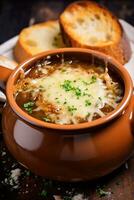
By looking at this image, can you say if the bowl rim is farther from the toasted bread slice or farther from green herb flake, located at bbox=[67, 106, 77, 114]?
the toasted bread slice

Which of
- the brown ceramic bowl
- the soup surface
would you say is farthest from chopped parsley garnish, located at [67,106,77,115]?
the brown ceramic bowl

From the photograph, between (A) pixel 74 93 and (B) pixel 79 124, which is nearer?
(B) pixel 79 124

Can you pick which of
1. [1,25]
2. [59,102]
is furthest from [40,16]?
[59,102]

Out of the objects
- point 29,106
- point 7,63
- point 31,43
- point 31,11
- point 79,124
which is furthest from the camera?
point 31,11

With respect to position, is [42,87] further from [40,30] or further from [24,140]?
[40,30]

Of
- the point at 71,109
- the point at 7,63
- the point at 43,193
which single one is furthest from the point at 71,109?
the point at 7,63

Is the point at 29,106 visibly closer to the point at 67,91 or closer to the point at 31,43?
the point at 67,91

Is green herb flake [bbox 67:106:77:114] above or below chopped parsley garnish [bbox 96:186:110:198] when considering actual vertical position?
above

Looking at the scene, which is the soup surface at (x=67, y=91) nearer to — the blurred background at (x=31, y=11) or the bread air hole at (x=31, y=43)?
the bread air hole at (x=31, y=43)
